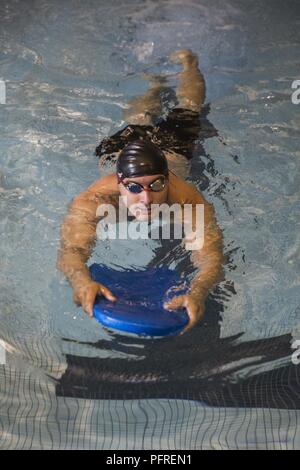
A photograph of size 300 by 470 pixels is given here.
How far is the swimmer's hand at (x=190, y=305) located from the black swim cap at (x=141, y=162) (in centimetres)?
81

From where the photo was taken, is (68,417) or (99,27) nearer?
(68,417)

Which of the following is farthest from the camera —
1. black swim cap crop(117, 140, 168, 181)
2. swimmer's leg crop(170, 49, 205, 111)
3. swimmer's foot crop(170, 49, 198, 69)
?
swimmer's foot crop(170, 49, 198, 69)

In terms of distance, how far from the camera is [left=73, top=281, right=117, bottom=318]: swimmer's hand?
10.2 feet

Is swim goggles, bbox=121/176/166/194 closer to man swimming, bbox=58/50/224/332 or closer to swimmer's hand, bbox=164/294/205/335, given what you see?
man swimming, bbox=58/50/224/332

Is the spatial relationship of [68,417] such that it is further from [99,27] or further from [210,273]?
[99,27]

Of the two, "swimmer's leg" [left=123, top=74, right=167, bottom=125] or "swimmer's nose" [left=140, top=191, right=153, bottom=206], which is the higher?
"swimmer's leg" [left=123, top=74, right=167, bottom=125]

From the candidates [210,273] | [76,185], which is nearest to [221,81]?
[76,185]

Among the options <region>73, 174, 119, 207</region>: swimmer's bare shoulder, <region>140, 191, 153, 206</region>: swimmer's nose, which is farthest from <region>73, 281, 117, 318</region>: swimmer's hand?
<region>73, 174, 119, 207</region>: swimmer's bare shoulder

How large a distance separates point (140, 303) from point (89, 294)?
0.35 metres

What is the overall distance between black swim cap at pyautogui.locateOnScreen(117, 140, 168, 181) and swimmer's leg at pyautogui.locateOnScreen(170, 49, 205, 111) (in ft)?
6.44

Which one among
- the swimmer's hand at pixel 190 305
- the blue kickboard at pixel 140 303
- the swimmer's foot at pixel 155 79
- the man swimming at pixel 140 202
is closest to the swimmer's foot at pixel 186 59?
the swimmer's foot at pixel 155 79

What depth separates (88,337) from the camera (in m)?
3.68

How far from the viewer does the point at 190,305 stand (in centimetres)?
316

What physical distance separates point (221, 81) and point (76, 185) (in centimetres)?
269
